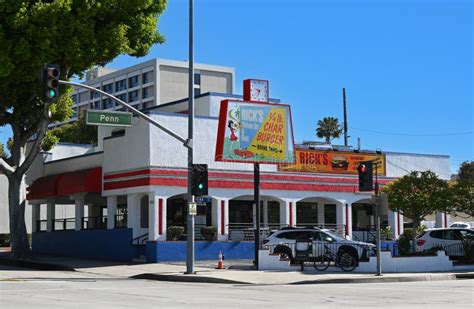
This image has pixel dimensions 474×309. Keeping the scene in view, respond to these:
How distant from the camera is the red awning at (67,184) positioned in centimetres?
→ 3634

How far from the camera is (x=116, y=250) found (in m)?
35.1

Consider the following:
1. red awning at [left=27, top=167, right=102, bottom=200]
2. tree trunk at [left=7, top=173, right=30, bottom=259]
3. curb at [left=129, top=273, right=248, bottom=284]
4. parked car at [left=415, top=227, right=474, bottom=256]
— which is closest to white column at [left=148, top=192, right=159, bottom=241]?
red awning at [left=27, top=167, right=102, bottom=200]

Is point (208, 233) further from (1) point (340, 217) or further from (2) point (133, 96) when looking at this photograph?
(2) point (133, 96)

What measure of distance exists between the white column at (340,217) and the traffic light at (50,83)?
893 inches

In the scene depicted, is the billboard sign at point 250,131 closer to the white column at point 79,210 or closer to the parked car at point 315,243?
the parked car at point 315,243

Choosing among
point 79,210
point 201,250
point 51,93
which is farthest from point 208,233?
point 51,93

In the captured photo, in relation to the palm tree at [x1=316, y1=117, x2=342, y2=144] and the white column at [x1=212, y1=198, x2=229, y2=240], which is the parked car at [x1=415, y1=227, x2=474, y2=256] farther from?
the palm tree at [x1=316, y1=117, x2=342, y2=144]

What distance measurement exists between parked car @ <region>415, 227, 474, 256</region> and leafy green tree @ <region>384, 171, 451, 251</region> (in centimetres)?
78

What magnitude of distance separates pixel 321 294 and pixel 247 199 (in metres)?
20.5

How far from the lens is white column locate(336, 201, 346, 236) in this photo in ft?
130

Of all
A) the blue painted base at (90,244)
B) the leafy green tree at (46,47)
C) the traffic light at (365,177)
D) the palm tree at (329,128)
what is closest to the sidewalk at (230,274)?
the blue painted base at (90,244)

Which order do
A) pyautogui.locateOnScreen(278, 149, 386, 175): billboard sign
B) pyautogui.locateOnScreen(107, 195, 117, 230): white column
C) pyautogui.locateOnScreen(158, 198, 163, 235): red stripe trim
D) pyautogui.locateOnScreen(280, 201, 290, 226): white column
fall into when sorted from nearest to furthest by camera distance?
1. pyautogui.locateOnScreen(158, 198, 163, 235): red stripe trim
2. pyautogui.locateOnScreen(107, 195, 117, 230): white column
3. pyautogui.locateOnScreen(280, 201, 290, 226): white column
4. pyautogui.locateOnScreen(278, 149, 386, 175): billboard sign

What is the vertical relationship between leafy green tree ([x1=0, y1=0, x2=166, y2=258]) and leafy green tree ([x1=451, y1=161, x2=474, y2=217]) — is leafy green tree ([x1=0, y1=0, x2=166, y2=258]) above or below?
above

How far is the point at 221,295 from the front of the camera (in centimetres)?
1830
